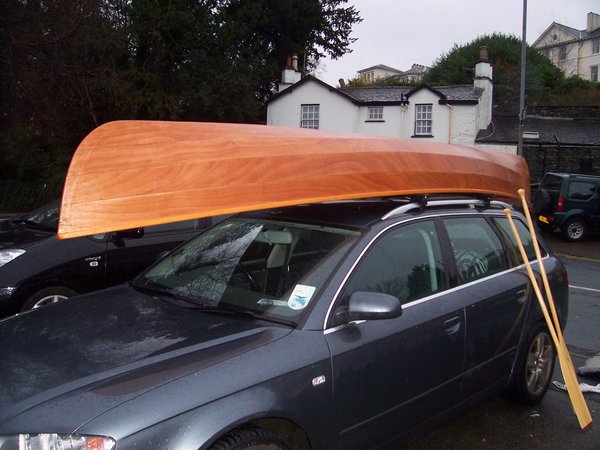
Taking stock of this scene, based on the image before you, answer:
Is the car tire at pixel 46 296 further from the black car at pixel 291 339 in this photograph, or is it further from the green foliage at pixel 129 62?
the green foliage at pixel 129 62

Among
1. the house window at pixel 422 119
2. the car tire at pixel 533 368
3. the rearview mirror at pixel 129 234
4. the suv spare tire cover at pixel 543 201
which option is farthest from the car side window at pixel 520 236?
the house window at pixel 422 119

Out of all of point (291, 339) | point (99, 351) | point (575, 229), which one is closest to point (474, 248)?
point (291, 339)

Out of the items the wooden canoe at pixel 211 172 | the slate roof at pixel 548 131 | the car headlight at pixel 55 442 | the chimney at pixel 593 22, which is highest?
the chimney at pixel 593 22

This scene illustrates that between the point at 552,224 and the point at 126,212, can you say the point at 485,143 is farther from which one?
the point at 126,212

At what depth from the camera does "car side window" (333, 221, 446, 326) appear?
2941 mm

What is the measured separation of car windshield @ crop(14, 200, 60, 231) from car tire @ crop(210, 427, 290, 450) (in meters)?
4.26

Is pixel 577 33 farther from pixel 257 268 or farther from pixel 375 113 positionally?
pixel 257 268

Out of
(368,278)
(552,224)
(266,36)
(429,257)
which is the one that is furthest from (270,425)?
(266,36)

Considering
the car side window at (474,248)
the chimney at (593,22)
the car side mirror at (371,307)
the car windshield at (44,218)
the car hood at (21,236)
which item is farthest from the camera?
the chimney at (593,22)

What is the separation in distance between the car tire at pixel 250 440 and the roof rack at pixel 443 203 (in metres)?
1.42

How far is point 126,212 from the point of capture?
237 cm

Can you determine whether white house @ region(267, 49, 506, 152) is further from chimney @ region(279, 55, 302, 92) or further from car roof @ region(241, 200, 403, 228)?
car roof @ region(241, 200, 403, 228)

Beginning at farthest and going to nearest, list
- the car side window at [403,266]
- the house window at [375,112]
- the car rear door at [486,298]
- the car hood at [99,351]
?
the house window at [375,112]
the car rear door at [486,298]
the car side window at [403,266]
the car hood at [99,351]

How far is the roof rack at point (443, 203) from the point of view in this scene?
3.31m
